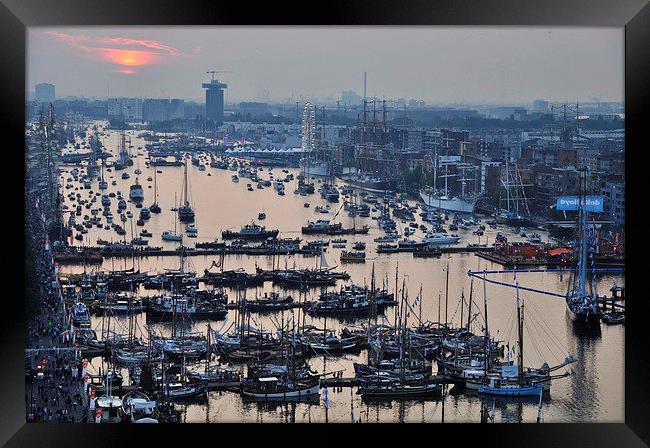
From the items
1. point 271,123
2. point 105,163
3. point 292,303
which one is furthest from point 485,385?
point 105,163

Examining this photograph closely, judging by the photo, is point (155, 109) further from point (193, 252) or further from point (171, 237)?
point (193, 252)

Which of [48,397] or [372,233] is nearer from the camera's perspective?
[48,397]

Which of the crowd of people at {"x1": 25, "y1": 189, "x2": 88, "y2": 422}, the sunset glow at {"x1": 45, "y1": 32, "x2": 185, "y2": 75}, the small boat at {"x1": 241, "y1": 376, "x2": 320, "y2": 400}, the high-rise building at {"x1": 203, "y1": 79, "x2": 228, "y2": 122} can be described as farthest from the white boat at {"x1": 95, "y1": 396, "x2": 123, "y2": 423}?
the high-rise building at {"x1": 203, "y1": 79, "x2": 228, "y2": 122}

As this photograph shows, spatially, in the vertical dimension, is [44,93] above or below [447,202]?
above

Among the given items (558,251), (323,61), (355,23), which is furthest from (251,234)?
(355,23)

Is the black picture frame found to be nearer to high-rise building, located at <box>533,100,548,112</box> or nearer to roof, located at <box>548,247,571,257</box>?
roof, located at <box>548,247,571,257</box>

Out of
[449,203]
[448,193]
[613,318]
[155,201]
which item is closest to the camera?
[613,318]
